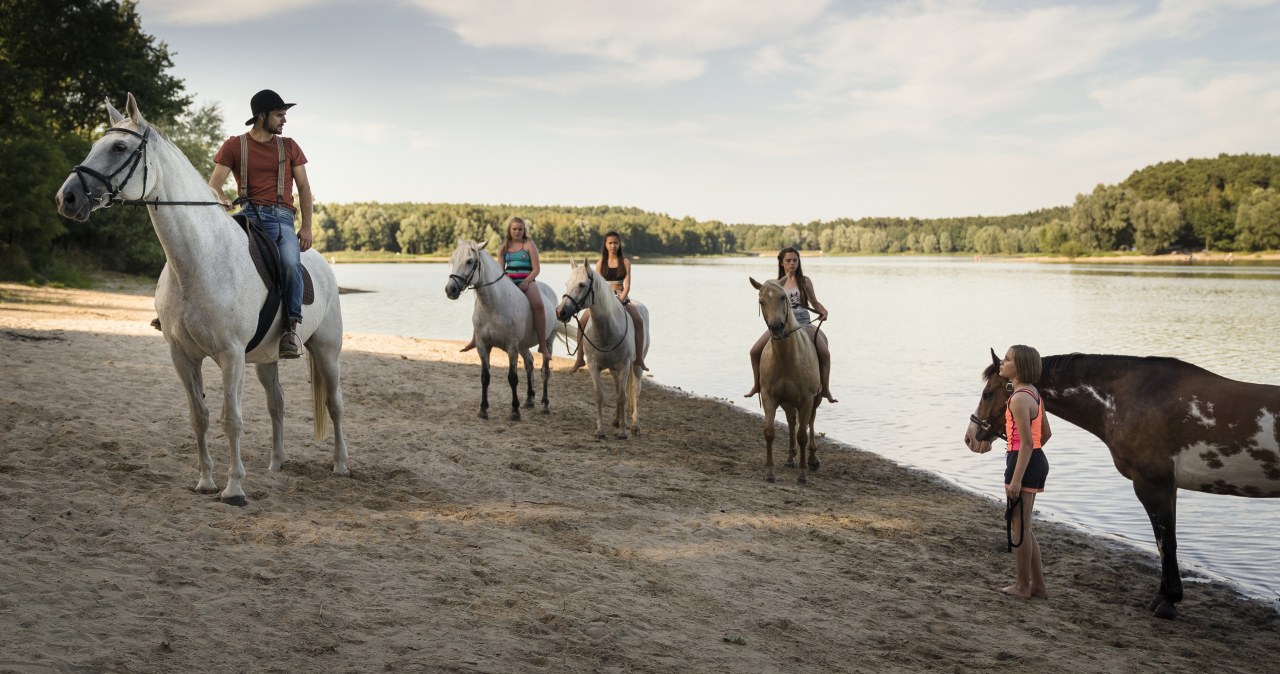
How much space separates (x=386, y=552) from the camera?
535 centimetres

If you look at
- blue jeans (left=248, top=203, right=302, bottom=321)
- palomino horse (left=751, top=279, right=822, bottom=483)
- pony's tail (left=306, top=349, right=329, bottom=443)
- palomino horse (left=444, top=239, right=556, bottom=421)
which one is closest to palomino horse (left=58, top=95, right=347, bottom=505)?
blue jeans (left=248, top=203, right=302, bottom=321)

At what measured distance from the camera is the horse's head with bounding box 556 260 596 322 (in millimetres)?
10141

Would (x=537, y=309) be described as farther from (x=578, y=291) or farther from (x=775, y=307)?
(x=775, y=307)

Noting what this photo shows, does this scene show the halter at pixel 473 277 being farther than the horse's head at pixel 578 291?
Yes

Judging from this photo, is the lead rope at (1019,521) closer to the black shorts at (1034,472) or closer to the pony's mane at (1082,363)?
the black shorts at (1034,472)

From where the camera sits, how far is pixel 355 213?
141750 millimetres

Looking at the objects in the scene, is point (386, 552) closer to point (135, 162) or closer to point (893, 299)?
point (135, 162)

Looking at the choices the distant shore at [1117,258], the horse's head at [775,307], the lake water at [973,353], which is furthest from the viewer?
the distant shore at [1117,258]

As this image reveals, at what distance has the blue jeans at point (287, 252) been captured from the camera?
655 cm

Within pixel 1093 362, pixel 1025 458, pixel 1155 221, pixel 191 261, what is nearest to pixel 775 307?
pixel 1093 362

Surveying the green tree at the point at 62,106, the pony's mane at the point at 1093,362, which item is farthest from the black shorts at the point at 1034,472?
the green tree at the point at 62,106

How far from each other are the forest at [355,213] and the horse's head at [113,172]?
25.9 metres

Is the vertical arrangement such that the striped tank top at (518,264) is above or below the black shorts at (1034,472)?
above

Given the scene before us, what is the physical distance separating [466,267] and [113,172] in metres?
5.94
